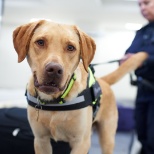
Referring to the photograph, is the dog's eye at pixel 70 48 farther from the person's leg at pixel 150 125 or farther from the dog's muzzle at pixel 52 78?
the person's leg at pixel 150 125

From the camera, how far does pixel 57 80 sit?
1.33 m

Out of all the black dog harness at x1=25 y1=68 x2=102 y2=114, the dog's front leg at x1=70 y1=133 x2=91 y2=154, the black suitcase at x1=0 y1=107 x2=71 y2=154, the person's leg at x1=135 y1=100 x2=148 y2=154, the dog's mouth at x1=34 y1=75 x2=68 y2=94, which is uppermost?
the dog's mouth at x1=34 y1=75 x2=68 y2=94

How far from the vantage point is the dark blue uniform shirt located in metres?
2.22

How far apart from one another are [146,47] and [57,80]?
1.13 m

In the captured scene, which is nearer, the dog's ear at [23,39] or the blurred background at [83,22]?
the dog's ear at [23,39]

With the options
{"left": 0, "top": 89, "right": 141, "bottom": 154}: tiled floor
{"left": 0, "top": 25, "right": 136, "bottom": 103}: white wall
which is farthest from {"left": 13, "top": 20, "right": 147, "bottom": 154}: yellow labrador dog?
{"left": 0, "top": 25, "right": 136, "bottom": 103}: white wall

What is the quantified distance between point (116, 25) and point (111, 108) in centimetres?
615

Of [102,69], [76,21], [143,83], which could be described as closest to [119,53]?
[102,69]

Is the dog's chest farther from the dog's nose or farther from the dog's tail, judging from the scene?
the dog's tail

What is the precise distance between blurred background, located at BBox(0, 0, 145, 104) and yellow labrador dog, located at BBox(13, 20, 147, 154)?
4442mm

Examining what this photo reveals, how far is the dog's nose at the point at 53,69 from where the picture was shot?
4.21ft

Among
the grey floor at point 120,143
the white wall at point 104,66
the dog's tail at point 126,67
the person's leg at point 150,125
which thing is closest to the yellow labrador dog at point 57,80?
the dog's tail at point 126,67

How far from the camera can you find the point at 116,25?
791 centimetres

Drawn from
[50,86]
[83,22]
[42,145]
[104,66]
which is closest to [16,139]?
[42,145]
